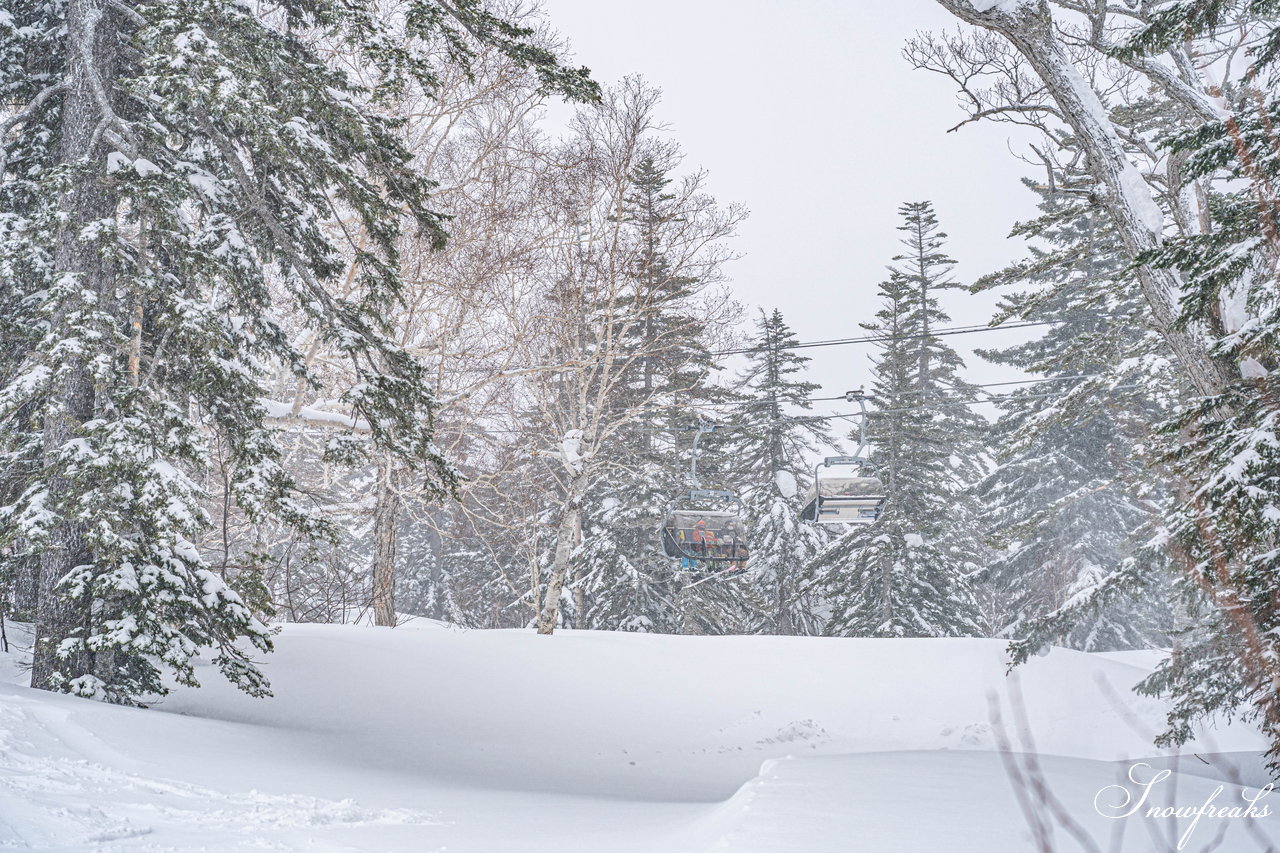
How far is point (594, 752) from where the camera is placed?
31.6 feet

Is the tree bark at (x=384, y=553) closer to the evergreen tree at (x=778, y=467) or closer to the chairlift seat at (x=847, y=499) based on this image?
the chairlift seat at (x=847, y=499)

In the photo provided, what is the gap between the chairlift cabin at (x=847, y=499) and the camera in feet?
54.7

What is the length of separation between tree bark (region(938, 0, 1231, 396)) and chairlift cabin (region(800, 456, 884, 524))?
9.44 metres

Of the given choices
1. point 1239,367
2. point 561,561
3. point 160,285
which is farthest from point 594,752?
point 1239,367

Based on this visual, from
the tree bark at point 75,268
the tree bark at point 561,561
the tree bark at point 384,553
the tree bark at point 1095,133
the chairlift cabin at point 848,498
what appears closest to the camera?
the tree bark at point 75,268

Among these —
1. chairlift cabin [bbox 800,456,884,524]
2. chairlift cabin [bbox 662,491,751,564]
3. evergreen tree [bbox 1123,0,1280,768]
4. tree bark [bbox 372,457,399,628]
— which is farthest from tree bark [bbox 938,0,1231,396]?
tree bark [bbox 372,457,399,628]

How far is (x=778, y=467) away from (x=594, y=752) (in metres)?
18.9

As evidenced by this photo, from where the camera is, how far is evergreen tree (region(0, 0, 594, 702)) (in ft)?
20.9

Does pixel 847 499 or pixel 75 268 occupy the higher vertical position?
pixel 75 268

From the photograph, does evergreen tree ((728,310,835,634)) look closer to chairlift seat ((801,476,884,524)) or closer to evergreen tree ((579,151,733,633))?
evergreen tree ((579,151,733,633))

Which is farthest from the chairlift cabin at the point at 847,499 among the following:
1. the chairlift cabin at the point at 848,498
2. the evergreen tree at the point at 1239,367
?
the evergreen tree at the point at 1239,367

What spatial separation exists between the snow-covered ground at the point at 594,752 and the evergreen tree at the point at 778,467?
39.5ft

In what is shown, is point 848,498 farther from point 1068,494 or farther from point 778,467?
point 778,467

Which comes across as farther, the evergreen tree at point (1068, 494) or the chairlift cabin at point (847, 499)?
the evergreen tree at point (1068, 494)
